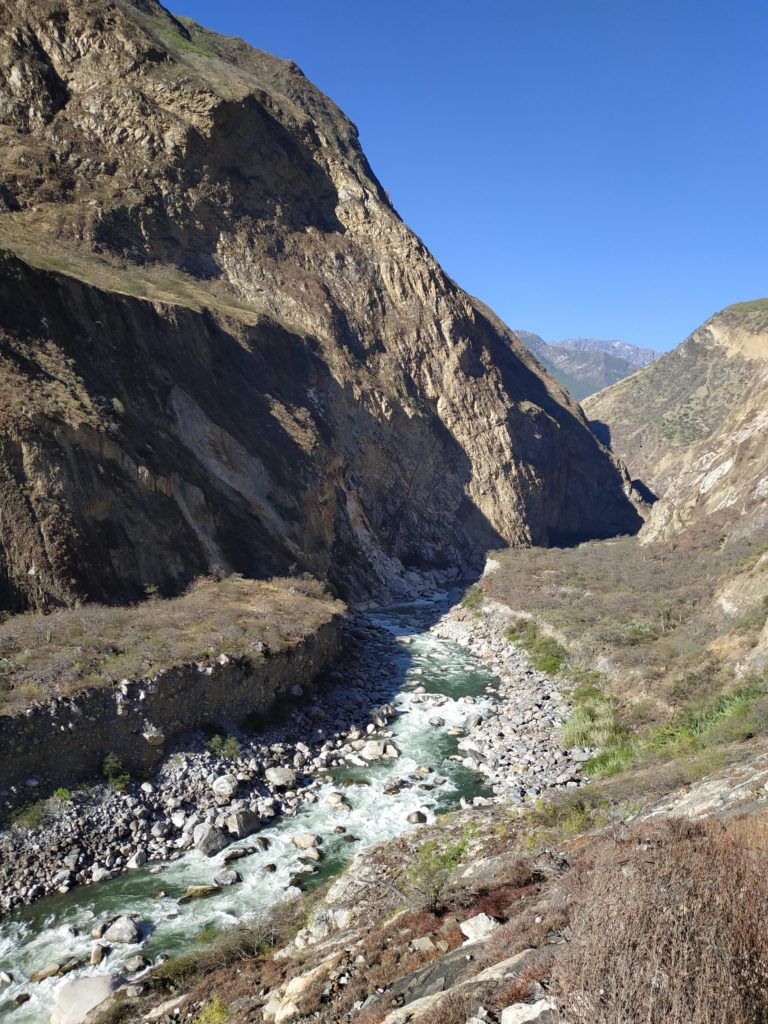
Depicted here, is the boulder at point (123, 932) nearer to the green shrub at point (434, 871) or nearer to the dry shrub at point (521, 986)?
the green shrub at point (434, 871)

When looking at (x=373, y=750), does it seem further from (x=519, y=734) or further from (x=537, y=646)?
(x=537, y=646)

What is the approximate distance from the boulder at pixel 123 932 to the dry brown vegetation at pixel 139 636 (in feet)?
19.9

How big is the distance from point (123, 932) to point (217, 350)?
3774 centimetres

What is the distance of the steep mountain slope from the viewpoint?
5181 centimetres

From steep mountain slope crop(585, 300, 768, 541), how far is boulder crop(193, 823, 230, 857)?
43.0 metres

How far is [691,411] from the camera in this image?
101812mm

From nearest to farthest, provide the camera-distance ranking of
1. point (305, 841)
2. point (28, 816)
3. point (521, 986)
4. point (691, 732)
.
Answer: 1. point (521, 986)
2. point (28, 816)
3. point (305, 841)
4. point (691, 732)

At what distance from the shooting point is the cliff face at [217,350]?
2611cm

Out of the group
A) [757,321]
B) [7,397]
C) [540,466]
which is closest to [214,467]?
[7,397]

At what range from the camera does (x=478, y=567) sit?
5716 centimetres

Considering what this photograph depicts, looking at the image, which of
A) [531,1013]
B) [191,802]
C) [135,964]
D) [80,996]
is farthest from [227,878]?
[531,1013]

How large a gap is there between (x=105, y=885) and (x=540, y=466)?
6613 centimetres

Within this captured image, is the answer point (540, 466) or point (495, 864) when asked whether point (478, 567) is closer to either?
point (540, 466)

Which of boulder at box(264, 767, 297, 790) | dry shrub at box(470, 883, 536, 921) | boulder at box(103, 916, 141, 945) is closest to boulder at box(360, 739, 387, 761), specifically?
boulder at box(264, 767, 297, 790)
